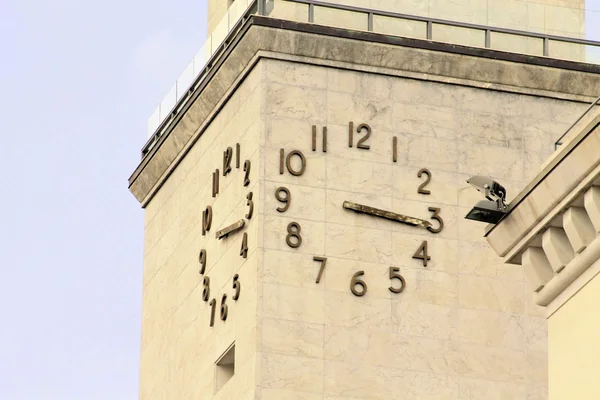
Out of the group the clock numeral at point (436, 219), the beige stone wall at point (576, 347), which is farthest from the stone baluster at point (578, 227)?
the clock numeral at point (436, 219)

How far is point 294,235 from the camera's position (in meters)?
44.0

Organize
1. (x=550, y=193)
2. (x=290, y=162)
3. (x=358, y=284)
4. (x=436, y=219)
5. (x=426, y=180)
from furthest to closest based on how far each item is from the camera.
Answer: (x=426, y=180)
(x=436, y=219)
(x=290, y=162)
(x=358, y=284)
(x=550, y=193)

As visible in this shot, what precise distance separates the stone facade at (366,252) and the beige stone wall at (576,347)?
1382 centimetres

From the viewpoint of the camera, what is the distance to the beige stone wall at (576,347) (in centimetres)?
2839

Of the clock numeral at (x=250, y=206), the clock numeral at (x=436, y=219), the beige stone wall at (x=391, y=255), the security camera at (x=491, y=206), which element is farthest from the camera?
the clock numeral at (x=436, y=219)

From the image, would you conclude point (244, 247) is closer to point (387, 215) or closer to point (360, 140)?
point (387, 215)

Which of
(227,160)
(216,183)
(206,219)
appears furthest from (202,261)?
(227,160)

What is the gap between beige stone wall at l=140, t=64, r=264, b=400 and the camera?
44.1 meters

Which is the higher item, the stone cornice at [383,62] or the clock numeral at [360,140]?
the stone cornice at [383,62]

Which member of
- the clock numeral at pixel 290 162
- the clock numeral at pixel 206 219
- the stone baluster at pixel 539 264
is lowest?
the stone baluster at pixel 539 264

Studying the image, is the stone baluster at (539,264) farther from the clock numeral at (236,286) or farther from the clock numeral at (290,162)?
the clock numeral at (236,286)

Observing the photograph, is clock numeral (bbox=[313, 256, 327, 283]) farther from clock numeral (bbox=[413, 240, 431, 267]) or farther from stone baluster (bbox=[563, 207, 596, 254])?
stone baluster (bbox=[563, 207, 596, 254])

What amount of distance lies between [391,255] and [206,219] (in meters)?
4.23

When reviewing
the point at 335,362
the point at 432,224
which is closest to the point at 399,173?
the point at 432,224
